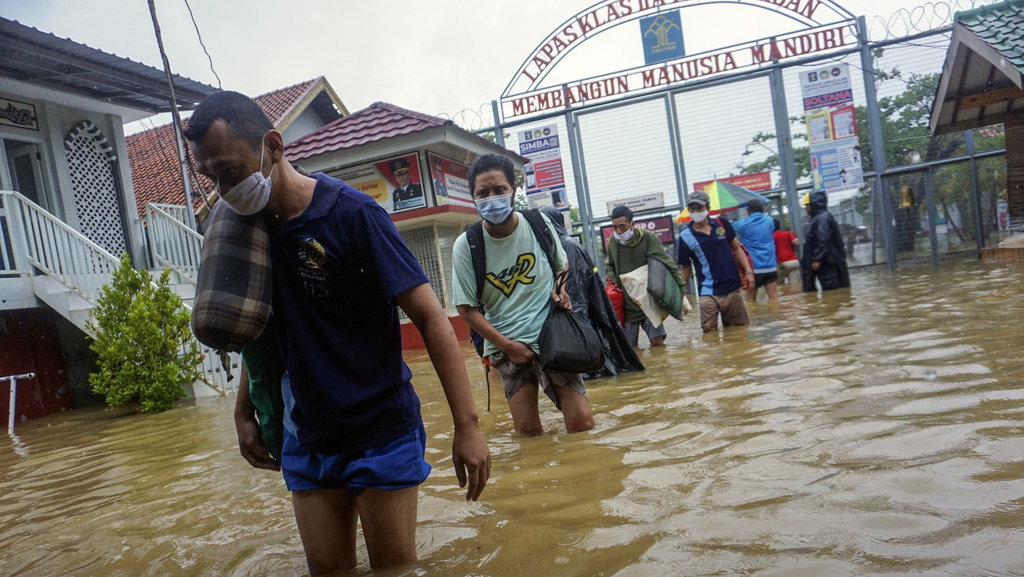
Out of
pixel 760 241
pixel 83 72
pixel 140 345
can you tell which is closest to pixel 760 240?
pixel 760 241

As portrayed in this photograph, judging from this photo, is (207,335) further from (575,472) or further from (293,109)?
(293,109)

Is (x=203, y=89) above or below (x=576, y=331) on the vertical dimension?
above

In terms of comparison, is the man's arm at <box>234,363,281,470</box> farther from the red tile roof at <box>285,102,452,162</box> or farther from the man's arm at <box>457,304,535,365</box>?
the red tile roof at <box>285,102,452,162</box>

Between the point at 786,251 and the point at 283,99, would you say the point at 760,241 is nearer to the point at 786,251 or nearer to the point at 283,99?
the point at 786,251

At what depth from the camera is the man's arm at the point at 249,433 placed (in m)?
2.55

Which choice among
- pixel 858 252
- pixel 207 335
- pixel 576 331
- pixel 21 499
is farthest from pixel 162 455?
pixel 858 252

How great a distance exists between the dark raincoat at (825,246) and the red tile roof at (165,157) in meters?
12.2

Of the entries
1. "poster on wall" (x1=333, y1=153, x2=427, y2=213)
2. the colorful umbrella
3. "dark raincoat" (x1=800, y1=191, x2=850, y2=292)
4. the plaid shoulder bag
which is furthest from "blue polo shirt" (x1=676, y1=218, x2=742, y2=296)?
the colorful umbrella

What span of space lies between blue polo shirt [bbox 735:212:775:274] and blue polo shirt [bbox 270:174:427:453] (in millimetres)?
10036

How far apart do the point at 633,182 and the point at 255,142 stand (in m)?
16.4

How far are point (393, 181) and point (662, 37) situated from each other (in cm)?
817

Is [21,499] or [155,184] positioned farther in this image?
[155,184]

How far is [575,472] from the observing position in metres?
3.50

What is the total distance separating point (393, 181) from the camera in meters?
14.0
